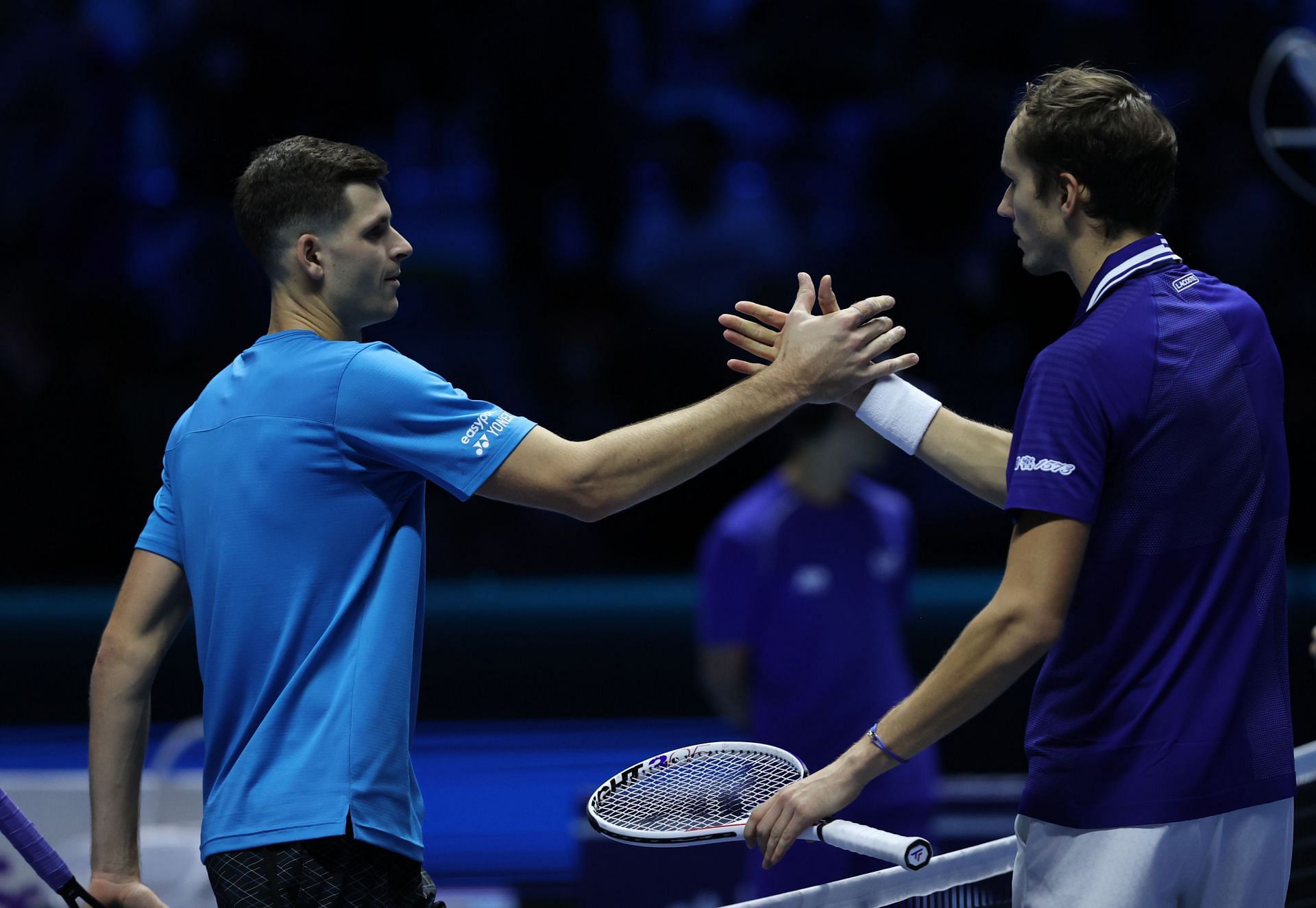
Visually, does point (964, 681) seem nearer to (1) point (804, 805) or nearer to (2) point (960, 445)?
(1) point (804, 805)

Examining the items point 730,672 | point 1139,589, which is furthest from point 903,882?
point 730,672

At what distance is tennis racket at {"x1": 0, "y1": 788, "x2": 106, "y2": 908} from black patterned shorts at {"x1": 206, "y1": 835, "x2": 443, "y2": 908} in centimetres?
24

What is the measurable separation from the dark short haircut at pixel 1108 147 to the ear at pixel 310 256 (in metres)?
1.08

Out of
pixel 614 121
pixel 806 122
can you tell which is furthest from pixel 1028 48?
pixel 614 121

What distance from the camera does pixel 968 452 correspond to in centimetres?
268

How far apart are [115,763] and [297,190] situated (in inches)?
36.2

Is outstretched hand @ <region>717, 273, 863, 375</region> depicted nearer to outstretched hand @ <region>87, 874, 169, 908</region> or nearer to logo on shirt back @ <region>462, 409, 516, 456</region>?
logo on shirt back @ <region>462, 409, 516, 456</region>

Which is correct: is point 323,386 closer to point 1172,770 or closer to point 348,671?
point 348,671

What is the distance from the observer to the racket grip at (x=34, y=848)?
7.31 feet

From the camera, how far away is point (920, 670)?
9.91 metres

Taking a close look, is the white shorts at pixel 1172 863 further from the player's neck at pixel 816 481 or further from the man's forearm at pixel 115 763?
the player's neck at pixel 816 481

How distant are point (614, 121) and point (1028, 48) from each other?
10.2 feet

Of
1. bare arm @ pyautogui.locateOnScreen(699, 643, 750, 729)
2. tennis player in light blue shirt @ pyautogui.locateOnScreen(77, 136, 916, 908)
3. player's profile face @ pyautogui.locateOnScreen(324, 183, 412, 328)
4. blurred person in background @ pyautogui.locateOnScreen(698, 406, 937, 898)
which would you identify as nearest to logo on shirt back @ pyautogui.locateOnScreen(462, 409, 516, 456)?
tennis player in light blue shirt @ pyautogui.locateOnScreen(77, 136, 916, 908)

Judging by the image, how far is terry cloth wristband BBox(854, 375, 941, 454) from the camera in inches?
106
